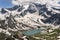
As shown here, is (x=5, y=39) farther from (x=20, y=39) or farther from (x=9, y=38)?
(x=20, y=39)

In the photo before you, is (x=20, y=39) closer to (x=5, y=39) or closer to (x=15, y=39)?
(x=15, y=39)

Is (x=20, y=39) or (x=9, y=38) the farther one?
(x=20, y=39)

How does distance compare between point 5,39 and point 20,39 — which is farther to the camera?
point 20,39

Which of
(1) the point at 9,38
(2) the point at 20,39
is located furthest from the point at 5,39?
(2) the point at 20,39
